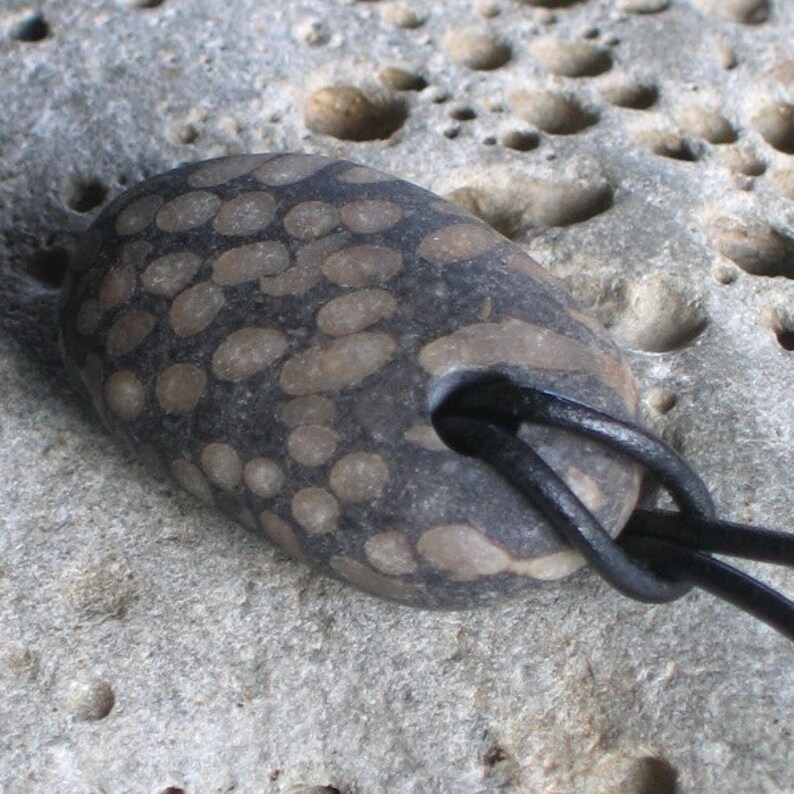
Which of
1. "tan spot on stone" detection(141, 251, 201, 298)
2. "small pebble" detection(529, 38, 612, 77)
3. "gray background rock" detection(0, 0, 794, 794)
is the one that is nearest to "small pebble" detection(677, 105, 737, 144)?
"gray background rock" detection(0, 0, 794, 794)

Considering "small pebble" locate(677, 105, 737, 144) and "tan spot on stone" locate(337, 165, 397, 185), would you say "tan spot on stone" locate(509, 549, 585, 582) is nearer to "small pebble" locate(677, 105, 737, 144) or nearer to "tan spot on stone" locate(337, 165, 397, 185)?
"tan spot on stone" locate(337, 165, 397, 185)

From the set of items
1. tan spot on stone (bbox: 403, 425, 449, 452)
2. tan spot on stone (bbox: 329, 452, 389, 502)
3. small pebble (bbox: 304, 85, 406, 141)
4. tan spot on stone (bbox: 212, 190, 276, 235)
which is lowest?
small pebble (bbox: 304, 85, 406, 141)

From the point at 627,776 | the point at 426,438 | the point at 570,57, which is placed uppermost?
the point at 426,438

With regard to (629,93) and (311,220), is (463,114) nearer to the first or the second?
(629,93)

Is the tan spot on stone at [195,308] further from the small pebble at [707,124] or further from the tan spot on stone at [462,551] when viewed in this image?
the small pebble at [707,124]

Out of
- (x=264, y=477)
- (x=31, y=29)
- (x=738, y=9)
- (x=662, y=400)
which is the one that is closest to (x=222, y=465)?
(x=264, y=477)

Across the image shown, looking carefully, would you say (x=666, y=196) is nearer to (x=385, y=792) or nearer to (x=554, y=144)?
(x=554, y=144)
